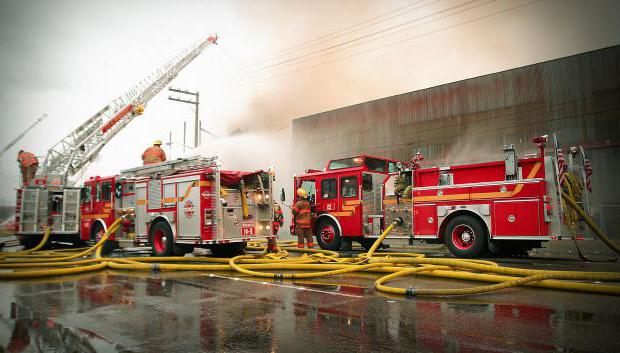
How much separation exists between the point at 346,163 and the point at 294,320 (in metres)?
8.76

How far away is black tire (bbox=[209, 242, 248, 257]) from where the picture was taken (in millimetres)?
11102

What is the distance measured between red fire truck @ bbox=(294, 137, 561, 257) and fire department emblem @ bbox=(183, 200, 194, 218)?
4191 mm

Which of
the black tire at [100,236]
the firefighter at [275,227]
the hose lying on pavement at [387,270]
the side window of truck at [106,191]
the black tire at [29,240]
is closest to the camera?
the hose lying on pavement at [387,270]

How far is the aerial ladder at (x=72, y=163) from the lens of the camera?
14.6 meters

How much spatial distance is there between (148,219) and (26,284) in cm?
418

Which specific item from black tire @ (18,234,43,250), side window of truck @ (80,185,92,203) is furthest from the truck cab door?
black tire @ (18,234,43,250)

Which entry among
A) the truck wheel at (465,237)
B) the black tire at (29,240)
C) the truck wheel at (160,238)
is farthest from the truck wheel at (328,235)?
the black tire at (29,240)

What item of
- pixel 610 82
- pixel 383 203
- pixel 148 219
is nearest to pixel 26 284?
pixel 148 219

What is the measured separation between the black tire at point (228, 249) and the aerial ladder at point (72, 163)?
6197 mm

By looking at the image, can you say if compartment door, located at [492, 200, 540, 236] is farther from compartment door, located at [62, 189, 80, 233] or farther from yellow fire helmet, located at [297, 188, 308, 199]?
compartment door, located at [62, 189, 80, 233]

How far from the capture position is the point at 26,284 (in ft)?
22.7

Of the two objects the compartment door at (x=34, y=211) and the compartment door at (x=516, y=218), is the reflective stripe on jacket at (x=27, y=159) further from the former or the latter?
the compartment door at (x=516, y=218)

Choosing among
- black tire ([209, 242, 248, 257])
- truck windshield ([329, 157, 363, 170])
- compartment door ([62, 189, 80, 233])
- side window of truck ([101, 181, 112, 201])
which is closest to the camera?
black tire ([209, 242, 248, 257])

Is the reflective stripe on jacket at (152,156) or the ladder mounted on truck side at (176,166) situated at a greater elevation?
the reflective stripe on jacket at (152,156)
